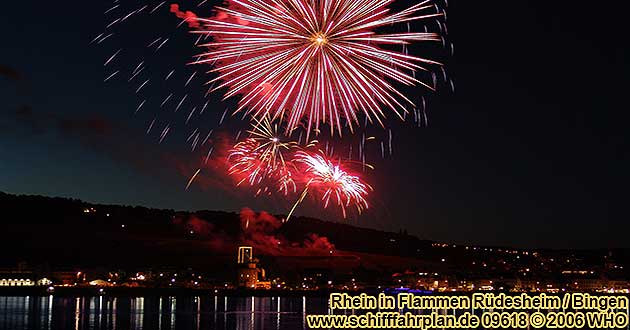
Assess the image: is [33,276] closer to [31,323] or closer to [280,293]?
[280,293]

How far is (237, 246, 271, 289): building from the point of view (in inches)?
7156

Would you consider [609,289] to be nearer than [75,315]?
No

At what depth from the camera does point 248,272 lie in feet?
598

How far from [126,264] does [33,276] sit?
86.2 ft

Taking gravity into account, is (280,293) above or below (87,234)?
below

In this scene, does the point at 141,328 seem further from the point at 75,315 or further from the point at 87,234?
the point at 87,234

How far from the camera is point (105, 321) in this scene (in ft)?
248

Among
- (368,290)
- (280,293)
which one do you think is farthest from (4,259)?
(368,290)

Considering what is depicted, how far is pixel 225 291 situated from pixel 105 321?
103988mm

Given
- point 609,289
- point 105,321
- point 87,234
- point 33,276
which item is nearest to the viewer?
point 105,321

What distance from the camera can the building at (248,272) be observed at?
181750 millimetres

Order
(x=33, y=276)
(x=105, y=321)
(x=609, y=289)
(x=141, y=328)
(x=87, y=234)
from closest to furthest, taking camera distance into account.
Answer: (x=141, y=328)
(x=105, y=321)
(x=33, y=276)
(x=87, y=234)
(x=609, y=289)

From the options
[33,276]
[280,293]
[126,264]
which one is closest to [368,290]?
[280,293]

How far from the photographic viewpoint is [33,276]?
161 m
